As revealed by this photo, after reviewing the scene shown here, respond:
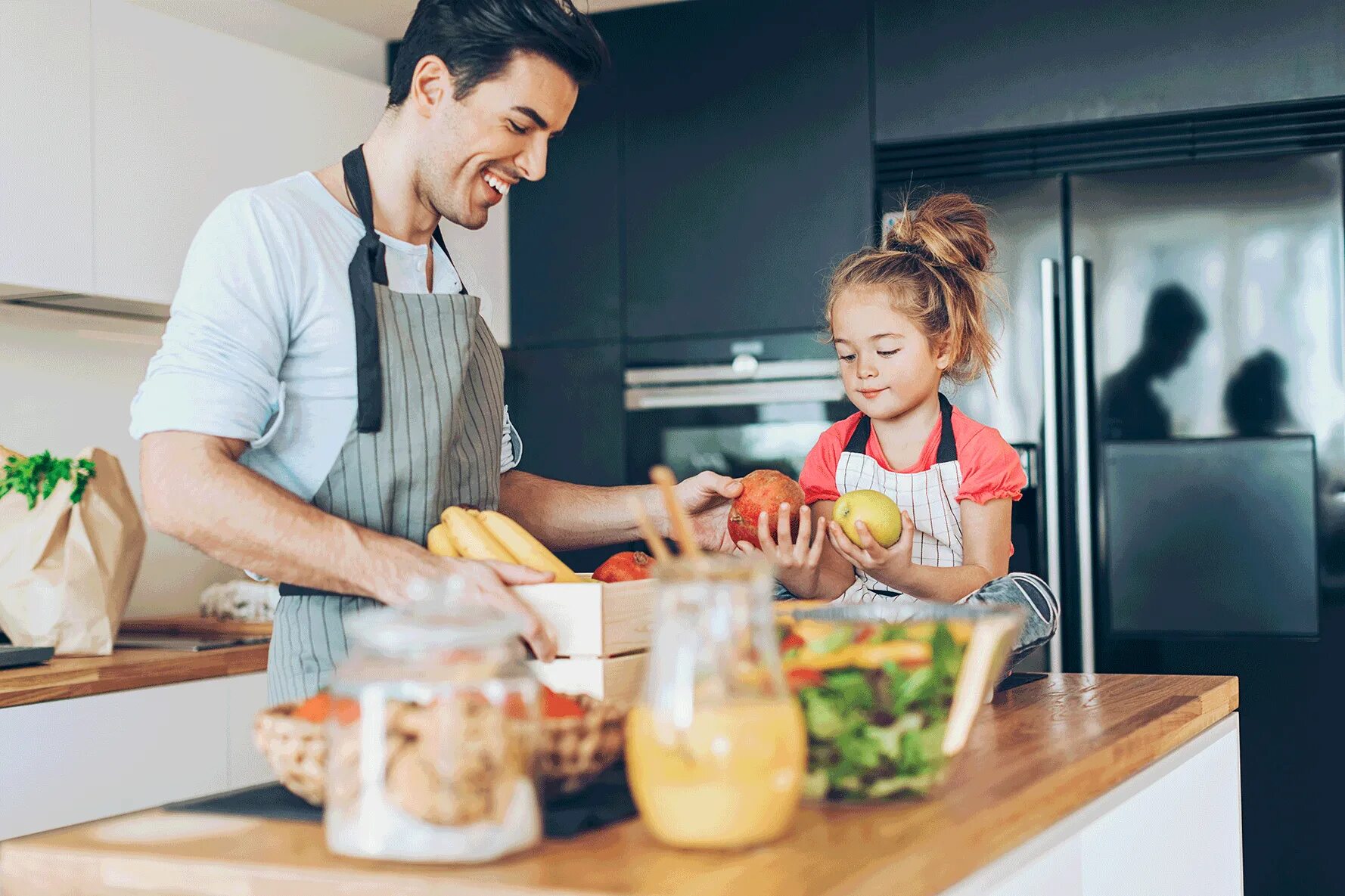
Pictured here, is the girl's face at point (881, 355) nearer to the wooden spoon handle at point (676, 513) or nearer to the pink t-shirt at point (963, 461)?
the pink t-shirt at point (963, 461)

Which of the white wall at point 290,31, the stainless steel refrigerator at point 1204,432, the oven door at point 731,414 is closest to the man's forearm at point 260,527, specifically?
the stainless steel refrigerator at point 1204,432

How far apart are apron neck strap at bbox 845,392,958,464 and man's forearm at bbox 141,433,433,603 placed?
1019 mm

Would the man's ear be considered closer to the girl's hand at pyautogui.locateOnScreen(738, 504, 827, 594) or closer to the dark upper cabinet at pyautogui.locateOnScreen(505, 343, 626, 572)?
the girl's hand at pyautogui.locateOnScreen(738, 504, 827, 594)

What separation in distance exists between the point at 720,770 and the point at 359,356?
79cm

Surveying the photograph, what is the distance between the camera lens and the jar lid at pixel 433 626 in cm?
76

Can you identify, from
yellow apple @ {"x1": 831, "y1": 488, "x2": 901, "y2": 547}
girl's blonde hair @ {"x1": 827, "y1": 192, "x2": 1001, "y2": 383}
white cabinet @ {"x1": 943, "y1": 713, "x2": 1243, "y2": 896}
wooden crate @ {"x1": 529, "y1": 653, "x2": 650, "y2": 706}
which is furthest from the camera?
girl's blonde hair @ {"x1": 827, "y1": 192, "x2": 1001, "y2": 383}

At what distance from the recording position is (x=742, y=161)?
136 inches

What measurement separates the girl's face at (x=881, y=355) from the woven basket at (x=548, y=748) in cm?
112

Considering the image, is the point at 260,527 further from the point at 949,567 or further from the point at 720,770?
the point at 949,567

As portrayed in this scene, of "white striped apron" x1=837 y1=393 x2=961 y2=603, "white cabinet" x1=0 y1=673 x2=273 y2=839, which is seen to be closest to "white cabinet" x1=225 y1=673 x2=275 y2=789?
"white cabinet" x1=0 y1=673 x2=273 y2=839

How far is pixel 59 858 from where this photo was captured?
86 centimetres

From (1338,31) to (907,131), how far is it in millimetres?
929

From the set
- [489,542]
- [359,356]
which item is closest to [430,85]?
[359,356]

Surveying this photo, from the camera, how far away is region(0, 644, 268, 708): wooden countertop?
84.6 inches
